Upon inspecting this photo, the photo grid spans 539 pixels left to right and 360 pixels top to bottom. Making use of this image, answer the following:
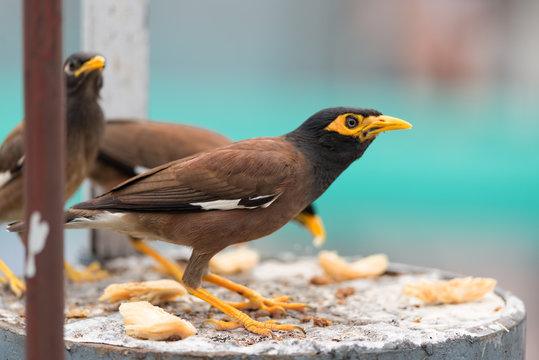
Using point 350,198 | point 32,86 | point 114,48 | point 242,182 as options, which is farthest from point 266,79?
point 32,86

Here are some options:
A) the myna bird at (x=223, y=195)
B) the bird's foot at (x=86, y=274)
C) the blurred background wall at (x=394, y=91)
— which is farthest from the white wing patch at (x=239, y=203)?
the blurred background wall at (x=394, y=91)

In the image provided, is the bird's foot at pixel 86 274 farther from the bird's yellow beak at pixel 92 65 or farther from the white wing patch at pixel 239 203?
the white wing patch at pixel 239 203

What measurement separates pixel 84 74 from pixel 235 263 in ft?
2.67

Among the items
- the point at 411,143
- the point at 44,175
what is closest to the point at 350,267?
the point at 44,175

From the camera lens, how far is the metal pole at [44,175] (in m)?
1.47

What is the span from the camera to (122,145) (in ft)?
10.6

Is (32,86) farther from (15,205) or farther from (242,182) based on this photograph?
(15,205)

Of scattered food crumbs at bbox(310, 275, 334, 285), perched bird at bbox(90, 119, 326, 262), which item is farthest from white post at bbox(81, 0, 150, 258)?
scattered food crumbs at bbox(310, 275, 334, 285)

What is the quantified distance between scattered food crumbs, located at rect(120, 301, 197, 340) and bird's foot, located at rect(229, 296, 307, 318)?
37 centimetres

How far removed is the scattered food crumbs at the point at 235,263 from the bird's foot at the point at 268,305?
24.8 inches

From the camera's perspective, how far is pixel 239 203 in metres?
2.29

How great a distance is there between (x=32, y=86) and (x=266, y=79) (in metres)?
7.69

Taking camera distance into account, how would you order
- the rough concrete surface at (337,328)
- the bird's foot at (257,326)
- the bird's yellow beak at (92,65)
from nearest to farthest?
the rough concrete surface at (337,328)
the bird's foot at (257,326)
the bird's yellow beak at (92,65)

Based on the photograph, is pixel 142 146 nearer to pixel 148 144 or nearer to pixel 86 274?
pixel 148 144
